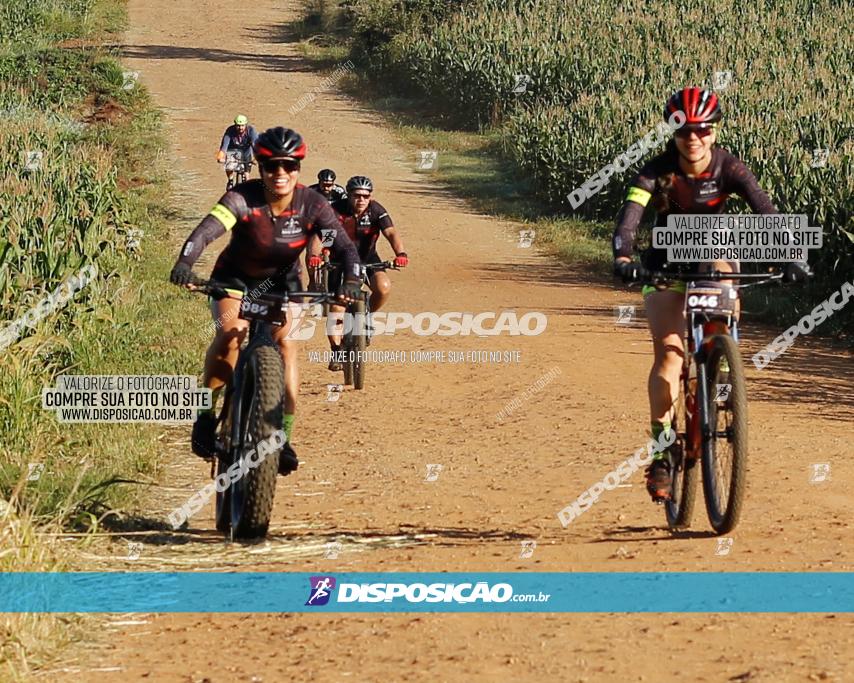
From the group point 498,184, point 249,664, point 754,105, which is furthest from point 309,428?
point 498,184

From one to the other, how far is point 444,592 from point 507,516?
194 cm

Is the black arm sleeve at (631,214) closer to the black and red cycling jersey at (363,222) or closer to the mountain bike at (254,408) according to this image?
the mountain bike at (254,408)

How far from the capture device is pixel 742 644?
6.06 m

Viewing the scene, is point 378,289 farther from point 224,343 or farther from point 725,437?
point 725,437

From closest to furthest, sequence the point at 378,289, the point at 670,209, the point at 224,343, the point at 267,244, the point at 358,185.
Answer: the point at 670,209 < the point at 267,244 < the point at 224,343 < the point at 358,185 < the point at 378,289

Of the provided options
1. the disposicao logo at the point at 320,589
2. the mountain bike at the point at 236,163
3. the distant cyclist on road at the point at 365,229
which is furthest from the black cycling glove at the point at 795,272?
the mountain bike at the point at 236,163

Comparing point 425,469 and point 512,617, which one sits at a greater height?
point 512,617

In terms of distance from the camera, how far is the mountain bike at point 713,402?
24.5ft

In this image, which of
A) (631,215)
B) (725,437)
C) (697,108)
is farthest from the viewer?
(631,215)

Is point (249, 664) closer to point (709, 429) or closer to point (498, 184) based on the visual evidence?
point (709, 429)

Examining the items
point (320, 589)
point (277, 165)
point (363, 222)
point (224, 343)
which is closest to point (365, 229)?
point (363, 222)

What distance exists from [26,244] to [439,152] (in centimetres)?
2125

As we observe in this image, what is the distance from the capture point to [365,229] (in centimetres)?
1380

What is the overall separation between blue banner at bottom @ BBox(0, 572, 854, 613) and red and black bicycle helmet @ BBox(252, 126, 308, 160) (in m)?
2.41
